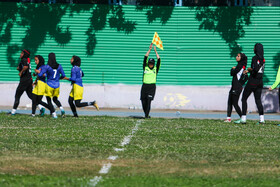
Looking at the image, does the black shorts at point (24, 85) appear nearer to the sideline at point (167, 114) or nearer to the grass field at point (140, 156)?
the sideline at point (167, 114)

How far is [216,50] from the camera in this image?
2239 cm

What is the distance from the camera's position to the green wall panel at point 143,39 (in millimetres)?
22375

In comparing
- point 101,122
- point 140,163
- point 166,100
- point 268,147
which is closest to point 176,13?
point 166,100

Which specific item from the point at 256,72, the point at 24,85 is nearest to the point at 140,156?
the point at 256,72

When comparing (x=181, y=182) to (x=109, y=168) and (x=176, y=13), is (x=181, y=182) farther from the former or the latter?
(x=176, y=13)

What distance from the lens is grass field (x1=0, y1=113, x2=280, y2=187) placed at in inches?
258

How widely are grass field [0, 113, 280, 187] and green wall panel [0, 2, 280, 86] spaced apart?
9.45 metres

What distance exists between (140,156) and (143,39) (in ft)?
47.8

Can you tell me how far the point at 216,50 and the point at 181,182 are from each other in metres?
16.4

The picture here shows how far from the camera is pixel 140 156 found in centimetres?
823

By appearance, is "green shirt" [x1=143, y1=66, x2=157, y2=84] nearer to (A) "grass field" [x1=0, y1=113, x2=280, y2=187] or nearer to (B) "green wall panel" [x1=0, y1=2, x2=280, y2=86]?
(A) "grass field" [x1=0, y1=113, x2=280, y2=187]

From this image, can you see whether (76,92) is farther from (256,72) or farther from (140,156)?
(140,156)

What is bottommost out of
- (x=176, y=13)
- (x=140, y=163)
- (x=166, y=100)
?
(x=166, y=100)

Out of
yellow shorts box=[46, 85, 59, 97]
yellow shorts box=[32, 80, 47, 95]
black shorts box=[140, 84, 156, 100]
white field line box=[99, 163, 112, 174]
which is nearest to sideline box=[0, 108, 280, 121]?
black shorts box=[140, 84, 156, 100]
